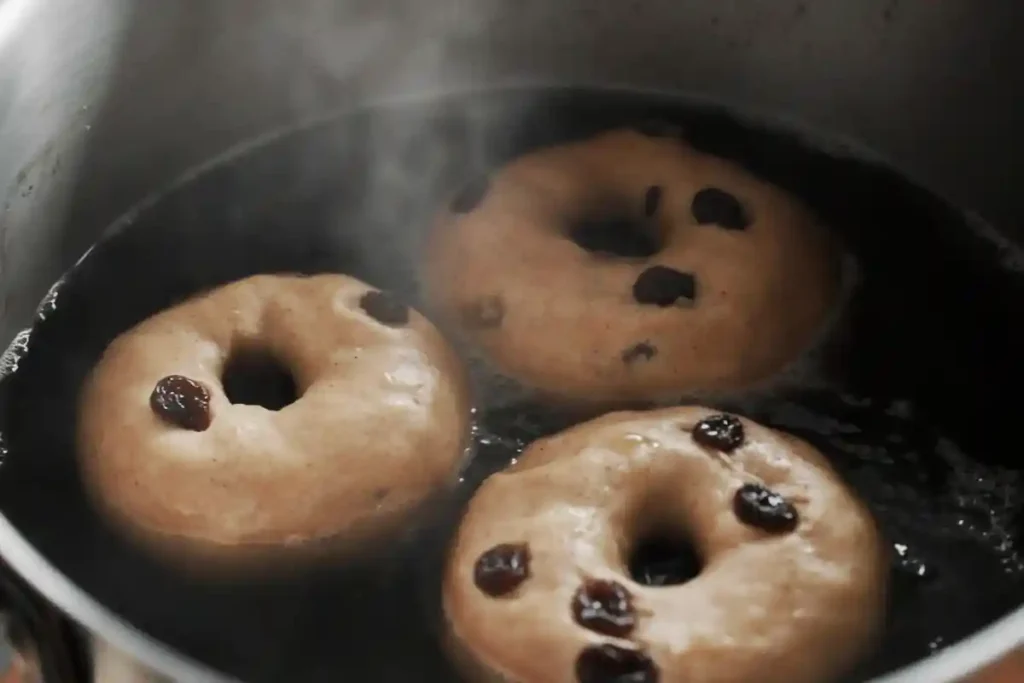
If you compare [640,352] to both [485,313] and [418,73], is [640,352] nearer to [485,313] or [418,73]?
[485,313]

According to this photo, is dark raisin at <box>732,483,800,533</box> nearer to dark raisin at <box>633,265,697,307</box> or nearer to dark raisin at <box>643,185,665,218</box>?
dark raisin at <box>633,265,697,307</box>

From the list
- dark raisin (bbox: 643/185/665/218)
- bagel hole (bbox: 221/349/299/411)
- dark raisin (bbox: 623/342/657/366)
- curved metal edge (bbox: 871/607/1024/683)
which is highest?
curved metal edge (bbox: 871/607/1024/683)

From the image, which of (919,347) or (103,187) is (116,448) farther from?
(919,347)

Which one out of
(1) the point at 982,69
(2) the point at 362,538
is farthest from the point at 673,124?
(2) the point at 362,538

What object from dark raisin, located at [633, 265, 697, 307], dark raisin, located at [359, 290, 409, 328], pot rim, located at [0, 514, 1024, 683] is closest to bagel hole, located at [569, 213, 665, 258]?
dark raisin, located at [633, 265, 697, 307]

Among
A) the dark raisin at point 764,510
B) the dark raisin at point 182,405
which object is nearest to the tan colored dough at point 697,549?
the dark raisin at point 764,510
